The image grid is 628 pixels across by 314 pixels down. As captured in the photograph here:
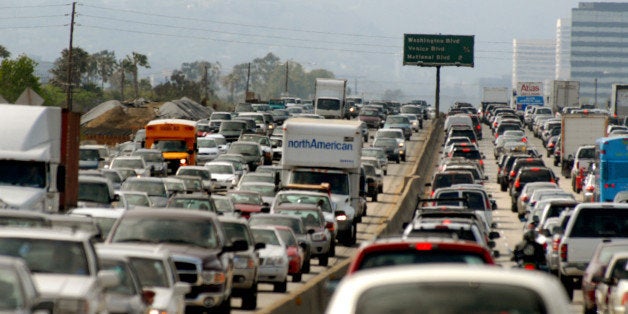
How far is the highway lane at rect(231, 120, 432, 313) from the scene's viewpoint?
28945mm

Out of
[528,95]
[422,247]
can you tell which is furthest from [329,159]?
[528,95]

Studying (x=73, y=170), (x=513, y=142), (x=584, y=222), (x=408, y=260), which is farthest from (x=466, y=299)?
(x=513, y=142)

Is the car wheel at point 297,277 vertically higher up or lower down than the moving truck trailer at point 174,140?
lower down

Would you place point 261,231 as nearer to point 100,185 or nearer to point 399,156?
point 100,185

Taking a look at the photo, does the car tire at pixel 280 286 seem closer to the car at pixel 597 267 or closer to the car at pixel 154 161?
the car at pixel 597 267

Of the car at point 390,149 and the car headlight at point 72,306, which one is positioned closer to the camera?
the car headlight at point 72,306

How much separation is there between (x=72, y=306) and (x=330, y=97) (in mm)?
92361

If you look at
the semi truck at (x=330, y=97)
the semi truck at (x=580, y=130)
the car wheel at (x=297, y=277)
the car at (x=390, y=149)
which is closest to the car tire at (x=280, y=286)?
the car wheel at (x=297, y=277)

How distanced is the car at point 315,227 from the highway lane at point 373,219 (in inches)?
15.1

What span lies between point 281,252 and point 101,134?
243 ft

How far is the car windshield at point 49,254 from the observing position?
50.4ft

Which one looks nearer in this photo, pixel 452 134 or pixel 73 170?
pixel 73 170

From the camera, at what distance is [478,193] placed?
41.4 m

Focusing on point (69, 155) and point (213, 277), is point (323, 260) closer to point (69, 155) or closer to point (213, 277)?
point (69, 155)
